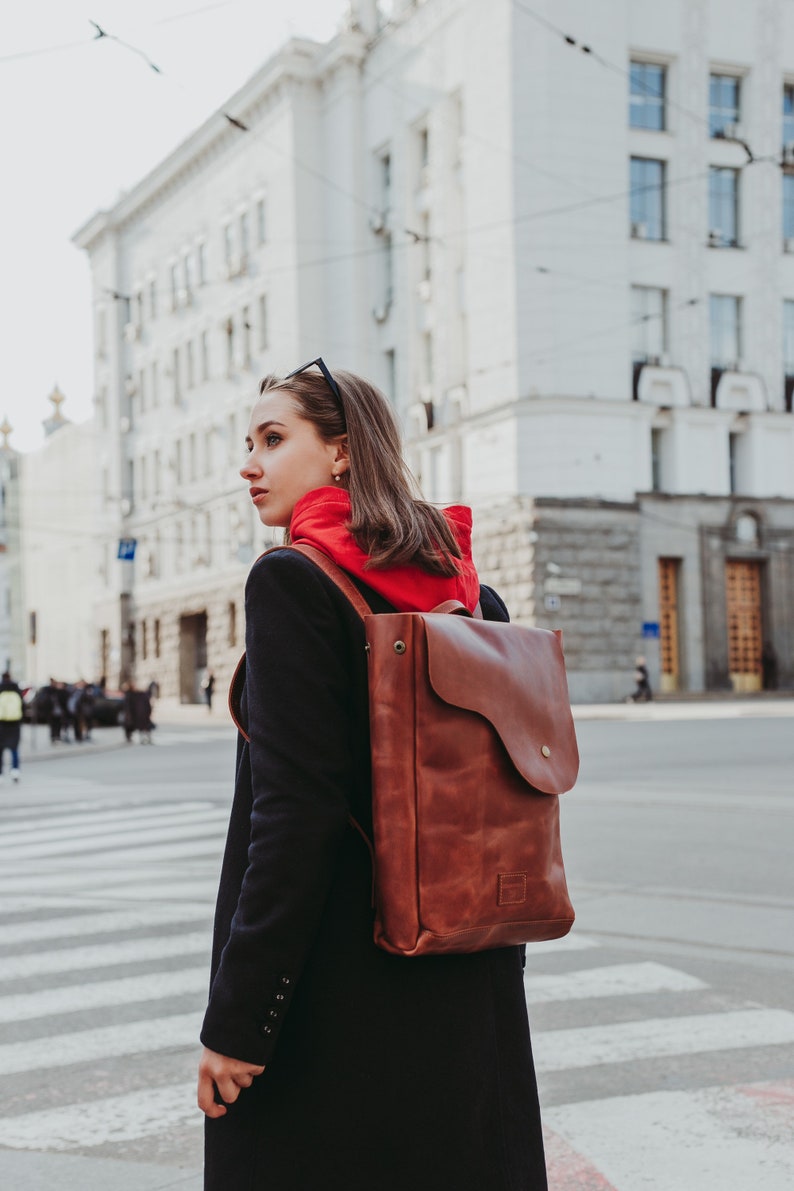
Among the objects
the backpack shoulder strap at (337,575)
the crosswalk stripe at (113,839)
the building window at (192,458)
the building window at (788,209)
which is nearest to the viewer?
the backpack shoulder strap at (337,575)

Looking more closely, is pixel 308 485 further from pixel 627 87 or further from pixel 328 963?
pixel 627 87

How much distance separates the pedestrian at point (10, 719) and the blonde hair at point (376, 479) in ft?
65.5

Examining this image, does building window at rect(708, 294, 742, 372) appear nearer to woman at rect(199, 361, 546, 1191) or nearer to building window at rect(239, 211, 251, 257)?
building window at rect(239, 211, 251, 257)

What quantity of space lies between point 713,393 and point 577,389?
15.0 feet

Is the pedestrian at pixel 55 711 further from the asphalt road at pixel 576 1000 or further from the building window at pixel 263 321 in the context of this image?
the asphalt road at pixel 576 1000

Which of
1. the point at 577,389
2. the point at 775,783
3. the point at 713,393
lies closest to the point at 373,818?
the point at 775,783

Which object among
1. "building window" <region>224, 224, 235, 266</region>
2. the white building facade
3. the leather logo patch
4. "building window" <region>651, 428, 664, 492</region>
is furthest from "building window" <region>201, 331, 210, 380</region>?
the leather logo patch

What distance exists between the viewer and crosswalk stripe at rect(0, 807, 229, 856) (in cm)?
1223

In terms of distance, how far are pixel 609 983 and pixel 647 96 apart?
36391mm

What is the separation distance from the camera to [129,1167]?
4.07 meters

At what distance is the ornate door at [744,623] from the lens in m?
39.3

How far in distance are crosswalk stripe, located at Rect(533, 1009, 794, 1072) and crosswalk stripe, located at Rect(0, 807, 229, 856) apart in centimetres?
689

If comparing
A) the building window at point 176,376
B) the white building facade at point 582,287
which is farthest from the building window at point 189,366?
the white building facade at point 582,287

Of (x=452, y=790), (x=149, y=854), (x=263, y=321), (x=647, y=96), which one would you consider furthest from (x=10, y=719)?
(x=263, y=321)
